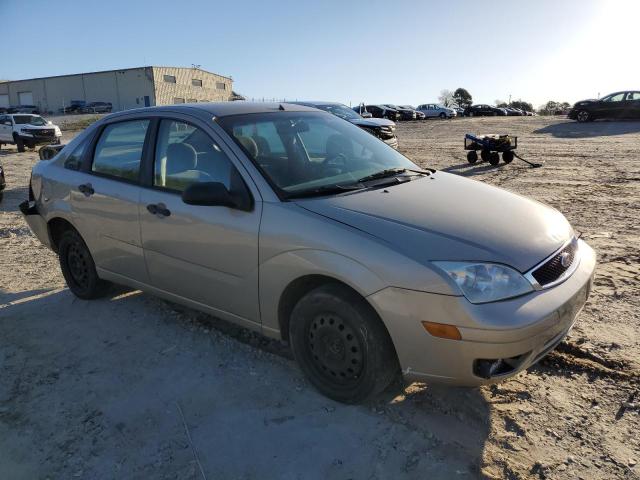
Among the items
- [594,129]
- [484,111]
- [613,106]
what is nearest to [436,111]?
[484,111]

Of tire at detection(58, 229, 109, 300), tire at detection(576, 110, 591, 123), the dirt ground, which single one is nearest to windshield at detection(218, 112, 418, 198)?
the dirt ground

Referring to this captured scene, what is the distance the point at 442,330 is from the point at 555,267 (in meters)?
0.81

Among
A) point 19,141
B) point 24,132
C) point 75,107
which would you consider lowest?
Result: point 19,141

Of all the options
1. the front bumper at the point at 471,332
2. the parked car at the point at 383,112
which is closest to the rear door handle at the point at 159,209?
the front bumper at the point at 471,332

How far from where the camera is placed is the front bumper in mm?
2482

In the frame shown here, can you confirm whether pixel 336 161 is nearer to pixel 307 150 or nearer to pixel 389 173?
pixel 307 150

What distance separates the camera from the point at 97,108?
63.9m

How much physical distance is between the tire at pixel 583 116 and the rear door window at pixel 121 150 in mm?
29042

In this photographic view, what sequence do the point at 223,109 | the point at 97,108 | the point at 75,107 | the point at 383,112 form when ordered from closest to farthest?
the point at 223,109
the point at 383,112
the point at 97,108
the point at 75,107

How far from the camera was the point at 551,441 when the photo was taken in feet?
8.87

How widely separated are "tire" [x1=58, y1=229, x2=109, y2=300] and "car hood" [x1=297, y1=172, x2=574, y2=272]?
252 centimetres

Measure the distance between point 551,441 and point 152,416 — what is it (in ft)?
7.21

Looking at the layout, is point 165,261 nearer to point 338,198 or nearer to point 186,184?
point 186,184

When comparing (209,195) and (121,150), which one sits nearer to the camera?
(209,195)
